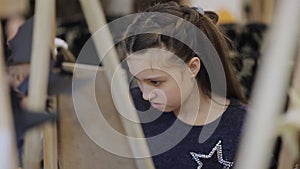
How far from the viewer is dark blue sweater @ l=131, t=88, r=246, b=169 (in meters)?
1.09

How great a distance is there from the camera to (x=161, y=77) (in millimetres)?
1048

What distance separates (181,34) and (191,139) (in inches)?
7.1

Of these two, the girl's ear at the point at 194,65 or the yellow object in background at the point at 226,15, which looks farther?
the yellow object in background at the point at 226,15

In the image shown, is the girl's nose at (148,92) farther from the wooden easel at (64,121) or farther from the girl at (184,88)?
the wooden easel at (64,121)

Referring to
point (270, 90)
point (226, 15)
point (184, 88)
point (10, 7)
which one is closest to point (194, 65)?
point (184, 88)

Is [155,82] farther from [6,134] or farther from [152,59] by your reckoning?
[6,134]

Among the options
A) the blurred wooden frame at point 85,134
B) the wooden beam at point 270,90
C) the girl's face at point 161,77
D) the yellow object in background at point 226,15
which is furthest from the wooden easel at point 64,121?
the yellow object in background at point 226,15

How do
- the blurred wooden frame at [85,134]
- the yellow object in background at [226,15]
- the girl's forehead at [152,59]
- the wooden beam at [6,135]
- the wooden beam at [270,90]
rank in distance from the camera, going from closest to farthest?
the wooden beam at [270,90]
the wooden beam at [6,135]
the blurred wooden frame at [85,134]
the girl's forehead at [152,59]
the yellow object in background at [226,15]

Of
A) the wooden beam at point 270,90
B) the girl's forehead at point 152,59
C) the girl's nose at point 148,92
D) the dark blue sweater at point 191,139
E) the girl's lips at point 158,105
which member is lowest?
the dark blue sweater at point 191,139

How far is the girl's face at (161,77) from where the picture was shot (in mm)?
1041

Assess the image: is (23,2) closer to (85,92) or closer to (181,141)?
(85,92)

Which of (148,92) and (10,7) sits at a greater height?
(10,7)

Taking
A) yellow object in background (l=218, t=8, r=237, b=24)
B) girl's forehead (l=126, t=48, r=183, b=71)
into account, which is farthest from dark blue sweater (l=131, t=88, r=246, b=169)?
yellow object in background (l=218, t=8, r=237, b=24)

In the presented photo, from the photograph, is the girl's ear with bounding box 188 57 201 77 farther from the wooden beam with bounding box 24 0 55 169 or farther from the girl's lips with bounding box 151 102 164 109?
the wooden beam with bounding box 24 0 55 169
